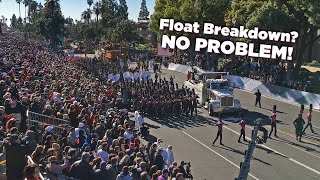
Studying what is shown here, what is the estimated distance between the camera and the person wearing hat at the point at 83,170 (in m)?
10.6

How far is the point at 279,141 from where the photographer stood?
78.3 feet

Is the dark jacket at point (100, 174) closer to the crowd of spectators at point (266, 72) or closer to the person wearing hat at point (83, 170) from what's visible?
the person wearing hat at point (83, 170)

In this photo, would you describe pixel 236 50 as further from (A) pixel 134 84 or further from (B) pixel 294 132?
(B) pixel 294 132

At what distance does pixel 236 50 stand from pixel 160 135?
20.4m

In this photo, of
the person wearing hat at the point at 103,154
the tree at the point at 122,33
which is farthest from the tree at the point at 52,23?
the person wearing hat at the point at 103,154

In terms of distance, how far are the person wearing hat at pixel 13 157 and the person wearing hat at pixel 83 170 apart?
1.23m

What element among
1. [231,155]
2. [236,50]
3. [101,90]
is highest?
[236,50]

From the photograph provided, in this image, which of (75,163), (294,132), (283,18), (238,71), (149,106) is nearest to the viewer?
(75,163)

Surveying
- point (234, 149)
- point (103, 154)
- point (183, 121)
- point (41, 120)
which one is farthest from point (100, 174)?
point (183, 121)

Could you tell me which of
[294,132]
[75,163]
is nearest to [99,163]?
[75,163]

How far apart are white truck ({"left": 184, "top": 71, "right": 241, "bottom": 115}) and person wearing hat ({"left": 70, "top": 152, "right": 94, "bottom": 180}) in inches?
786

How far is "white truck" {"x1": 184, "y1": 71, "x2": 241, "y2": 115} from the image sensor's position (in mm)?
30000

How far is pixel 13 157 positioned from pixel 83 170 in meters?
1.61

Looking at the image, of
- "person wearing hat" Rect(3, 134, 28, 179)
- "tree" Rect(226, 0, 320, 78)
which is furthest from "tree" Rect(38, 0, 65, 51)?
"person wearing hat" Rect(3, 134, 28, 179)
